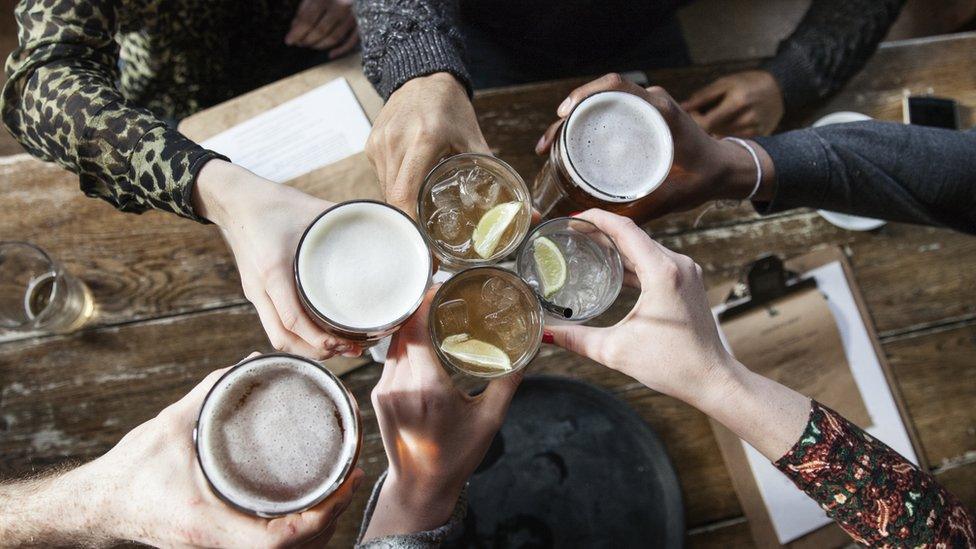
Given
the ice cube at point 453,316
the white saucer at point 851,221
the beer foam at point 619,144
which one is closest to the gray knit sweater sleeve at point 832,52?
the white saucer at point 851,221

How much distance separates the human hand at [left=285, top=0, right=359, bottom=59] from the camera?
2006 mm

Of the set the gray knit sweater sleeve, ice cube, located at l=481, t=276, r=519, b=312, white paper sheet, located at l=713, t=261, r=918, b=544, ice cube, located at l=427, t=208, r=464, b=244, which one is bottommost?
white paper sheet, located at l=713, t=261, r=918, b=544

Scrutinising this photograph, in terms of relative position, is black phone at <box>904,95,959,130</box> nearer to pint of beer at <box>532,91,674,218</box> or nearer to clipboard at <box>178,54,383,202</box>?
pint of beer at <box>532,91,674,218</box>

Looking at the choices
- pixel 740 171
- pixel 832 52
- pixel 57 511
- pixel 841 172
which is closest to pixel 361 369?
pixel 57 511

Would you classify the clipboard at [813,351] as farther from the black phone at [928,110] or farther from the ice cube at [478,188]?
the ice cube at [478,188]

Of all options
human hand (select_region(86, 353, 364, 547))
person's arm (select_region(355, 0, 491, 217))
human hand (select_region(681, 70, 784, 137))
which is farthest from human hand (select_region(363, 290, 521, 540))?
human hand (select_region(681, 70, 784, 137))

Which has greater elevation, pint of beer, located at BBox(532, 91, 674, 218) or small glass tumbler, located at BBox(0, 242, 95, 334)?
pint of beer, located at BBox(532, 91, 674, 218)

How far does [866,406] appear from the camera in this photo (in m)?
1.70

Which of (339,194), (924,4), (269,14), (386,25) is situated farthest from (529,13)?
(924,4)

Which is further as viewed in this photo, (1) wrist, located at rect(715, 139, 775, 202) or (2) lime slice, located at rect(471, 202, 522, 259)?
(1) wrist, located at rect(715, 139, 775, 202)

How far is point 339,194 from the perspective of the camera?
1.58m

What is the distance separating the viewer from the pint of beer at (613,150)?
1.34 m

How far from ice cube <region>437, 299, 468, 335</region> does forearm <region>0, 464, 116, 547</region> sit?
725 mm

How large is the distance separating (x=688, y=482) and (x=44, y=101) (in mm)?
1957
